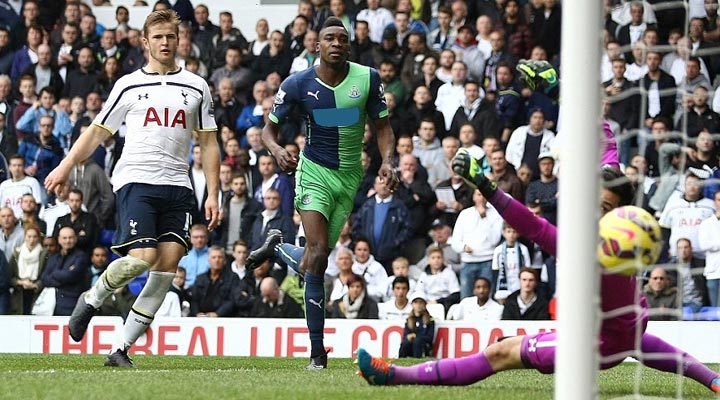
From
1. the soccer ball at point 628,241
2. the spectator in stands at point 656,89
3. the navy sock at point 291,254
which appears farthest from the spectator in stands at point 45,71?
the soccer ball at point 628,241

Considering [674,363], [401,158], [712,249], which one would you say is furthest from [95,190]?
[674,363]

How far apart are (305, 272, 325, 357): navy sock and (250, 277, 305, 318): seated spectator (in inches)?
228

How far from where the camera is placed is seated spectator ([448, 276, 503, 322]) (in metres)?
16.1

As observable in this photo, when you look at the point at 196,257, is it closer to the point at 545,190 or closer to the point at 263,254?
the point at 545,190

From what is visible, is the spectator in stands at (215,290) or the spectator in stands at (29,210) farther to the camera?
the spectator in stands at (29,210)

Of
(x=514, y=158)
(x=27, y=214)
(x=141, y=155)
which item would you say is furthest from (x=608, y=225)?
(x=27, y=214)

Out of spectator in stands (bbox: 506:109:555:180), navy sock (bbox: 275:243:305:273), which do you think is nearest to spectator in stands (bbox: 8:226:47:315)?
spectator in stands (bbox: 506:109:555:180)

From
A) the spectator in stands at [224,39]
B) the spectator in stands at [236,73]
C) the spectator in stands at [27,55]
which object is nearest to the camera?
the spectator in stands at [236,73]

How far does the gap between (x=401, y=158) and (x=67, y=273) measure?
461cm

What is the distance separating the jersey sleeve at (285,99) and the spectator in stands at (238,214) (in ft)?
22.1

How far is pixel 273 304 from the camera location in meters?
16.6

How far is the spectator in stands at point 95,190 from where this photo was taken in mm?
18578

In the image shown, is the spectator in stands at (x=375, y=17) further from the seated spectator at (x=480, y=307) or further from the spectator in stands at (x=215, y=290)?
the seated spectator at (x=480, y=307)

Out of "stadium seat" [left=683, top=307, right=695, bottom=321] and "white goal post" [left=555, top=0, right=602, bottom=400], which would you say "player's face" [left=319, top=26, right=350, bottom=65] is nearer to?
"white goal post" [left=555, top=0, right=602, bottom=400]
